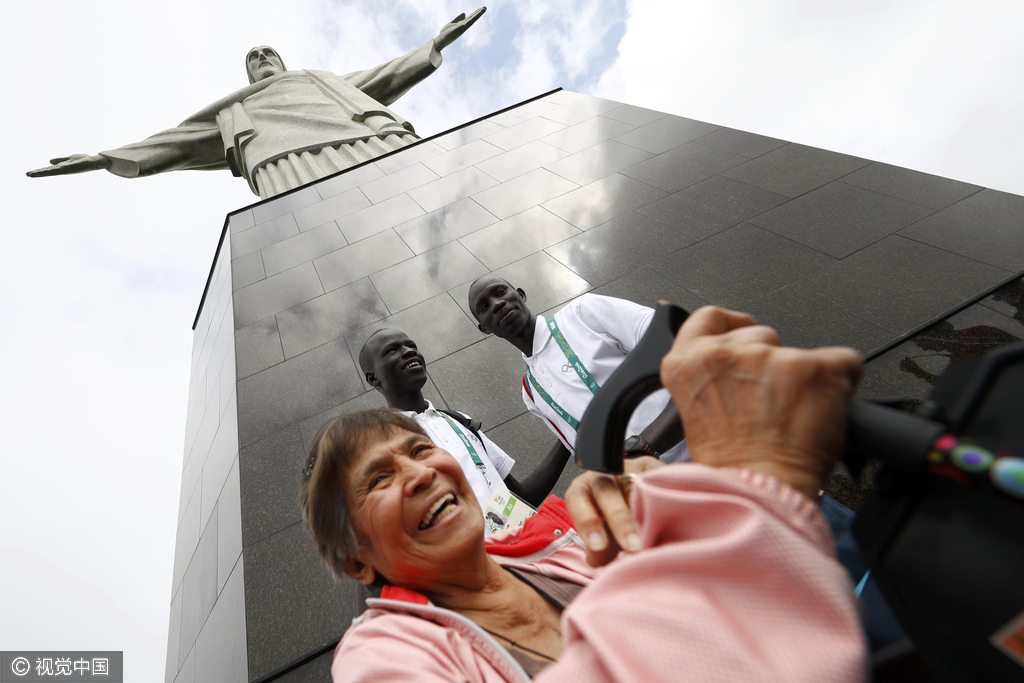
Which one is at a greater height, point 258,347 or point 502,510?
point 258,347

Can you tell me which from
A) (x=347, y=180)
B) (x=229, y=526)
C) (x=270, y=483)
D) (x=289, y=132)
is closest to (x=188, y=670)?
(x=229, y=526)

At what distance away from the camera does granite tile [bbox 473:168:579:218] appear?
5684 millimetres

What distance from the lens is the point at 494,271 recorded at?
A: 16.1ft

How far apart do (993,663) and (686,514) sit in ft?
0.91

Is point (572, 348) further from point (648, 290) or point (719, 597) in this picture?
point (719, 597)

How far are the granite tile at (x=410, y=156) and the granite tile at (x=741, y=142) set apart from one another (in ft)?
12.1

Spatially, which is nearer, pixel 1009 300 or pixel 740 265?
pixel 1009 300

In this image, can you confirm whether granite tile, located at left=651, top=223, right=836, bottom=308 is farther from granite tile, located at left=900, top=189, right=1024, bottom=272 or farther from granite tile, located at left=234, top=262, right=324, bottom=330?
granite tile, located at left=234, top=262, right=324, bottom=330

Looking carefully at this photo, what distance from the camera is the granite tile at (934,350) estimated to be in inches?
105

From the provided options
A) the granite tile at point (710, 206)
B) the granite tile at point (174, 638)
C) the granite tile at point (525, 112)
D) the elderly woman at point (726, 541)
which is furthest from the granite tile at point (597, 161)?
the granite tile at point (174, 638)

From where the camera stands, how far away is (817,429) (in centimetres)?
59

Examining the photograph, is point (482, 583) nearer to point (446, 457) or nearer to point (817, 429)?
point (446, 457)

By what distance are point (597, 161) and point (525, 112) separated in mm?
2526

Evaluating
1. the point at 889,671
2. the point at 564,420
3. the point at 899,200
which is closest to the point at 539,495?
the point at 564,420
